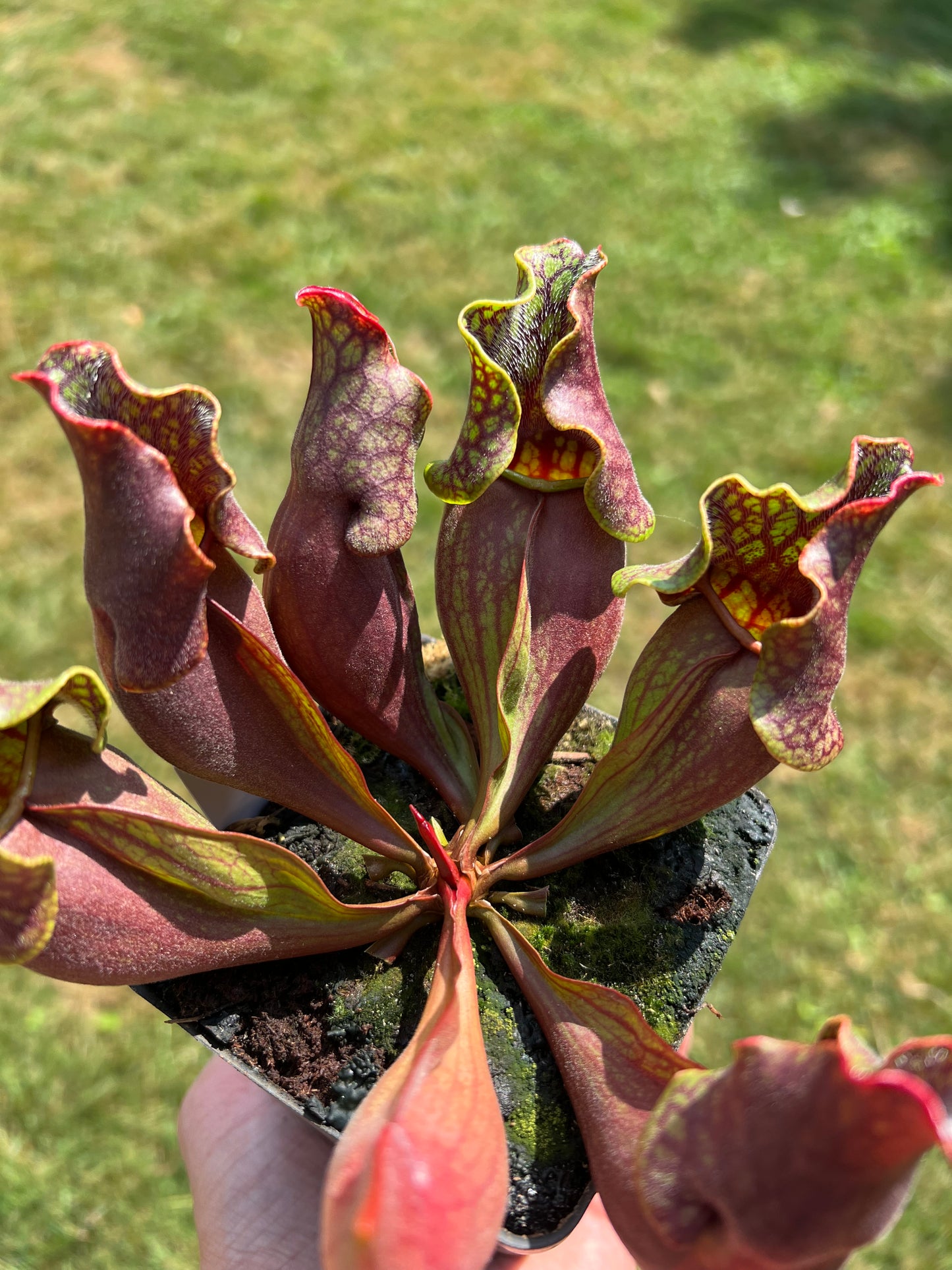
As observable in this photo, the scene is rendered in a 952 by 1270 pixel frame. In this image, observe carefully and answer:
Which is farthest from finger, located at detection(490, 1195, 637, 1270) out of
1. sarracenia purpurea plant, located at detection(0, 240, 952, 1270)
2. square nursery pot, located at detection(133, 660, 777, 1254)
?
sarracenia purpurea plant, located at detection(0, 240, 952, 1270)

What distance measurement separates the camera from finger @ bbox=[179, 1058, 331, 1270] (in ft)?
4.08

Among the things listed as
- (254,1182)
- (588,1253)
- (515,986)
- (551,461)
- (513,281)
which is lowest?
(588,1253)

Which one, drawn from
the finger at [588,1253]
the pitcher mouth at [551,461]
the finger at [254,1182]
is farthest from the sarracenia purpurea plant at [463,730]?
the finger at [588,1253]

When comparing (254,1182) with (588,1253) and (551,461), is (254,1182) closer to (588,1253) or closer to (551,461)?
(588,1253)

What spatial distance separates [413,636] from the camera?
108 cm

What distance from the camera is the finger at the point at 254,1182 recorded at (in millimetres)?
1243

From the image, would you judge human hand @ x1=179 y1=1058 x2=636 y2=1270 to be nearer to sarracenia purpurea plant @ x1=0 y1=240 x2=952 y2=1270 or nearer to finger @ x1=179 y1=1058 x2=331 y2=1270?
finger @ x1=179 y1=1058 x2=331 y2=1270

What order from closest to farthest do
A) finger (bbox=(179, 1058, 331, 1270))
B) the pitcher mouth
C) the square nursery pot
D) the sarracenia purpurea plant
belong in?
the sarracenia purpurea plant < the square nursery pot < the pitcher mouth < finger (bbox=(179, 1058, 331, 1270))

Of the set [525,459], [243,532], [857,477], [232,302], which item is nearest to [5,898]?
[243,532]

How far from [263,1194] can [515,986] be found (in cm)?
56

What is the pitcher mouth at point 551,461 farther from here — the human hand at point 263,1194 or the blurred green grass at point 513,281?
the blurred green grass at point 513,281

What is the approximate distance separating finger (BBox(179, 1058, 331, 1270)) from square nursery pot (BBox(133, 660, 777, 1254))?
0.93 ft

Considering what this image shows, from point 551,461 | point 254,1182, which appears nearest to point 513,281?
point 551,461

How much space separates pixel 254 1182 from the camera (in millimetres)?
1301
